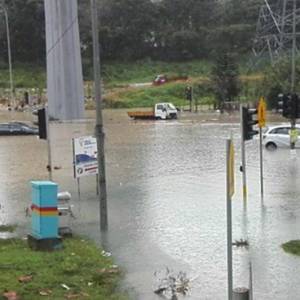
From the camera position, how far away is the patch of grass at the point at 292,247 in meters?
14.1

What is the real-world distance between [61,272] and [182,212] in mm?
7713

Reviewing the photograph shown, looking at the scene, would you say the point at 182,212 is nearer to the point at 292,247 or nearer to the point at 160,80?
the point at 292,247

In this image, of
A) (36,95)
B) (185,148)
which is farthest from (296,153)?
(36,95)

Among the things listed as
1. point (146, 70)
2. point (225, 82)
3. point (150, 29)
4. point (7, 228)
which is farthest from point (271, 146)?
point (150, 29)

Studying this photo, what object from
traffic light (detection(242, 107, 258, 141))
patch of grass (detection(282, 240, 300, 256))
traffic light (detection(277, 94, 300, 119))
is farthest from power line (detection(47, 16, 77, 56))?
patch of grass (detection(282, 240, 300, 256))

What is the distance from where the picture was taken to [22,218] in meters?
18.6

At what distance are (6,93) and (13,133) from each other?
54692mm

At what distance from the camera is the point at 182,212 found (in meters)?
19.2

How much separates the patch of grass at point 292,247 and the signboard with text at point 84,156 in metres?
7.37

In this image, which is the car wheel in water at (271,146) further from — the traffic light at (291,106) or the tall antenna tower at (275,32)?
the tall antenna tower at (275,32)

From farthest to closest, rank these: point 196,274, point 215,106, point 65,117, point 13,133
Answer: point 215,106, point 65,117, point 13,133, point 196,274

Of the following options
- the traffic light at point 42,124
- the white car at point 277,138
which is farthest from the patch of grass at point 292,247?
the white car at point 277,138

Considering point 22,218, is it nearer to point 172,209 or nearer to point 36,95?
point 172,209

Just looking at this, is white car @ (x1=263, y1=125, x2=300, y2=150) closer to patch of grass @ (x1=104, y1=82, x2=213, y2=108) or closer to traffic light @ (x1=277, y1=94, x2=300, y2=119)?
traffic light @ (x1=277, y1=94, x2=300, y2=119)
